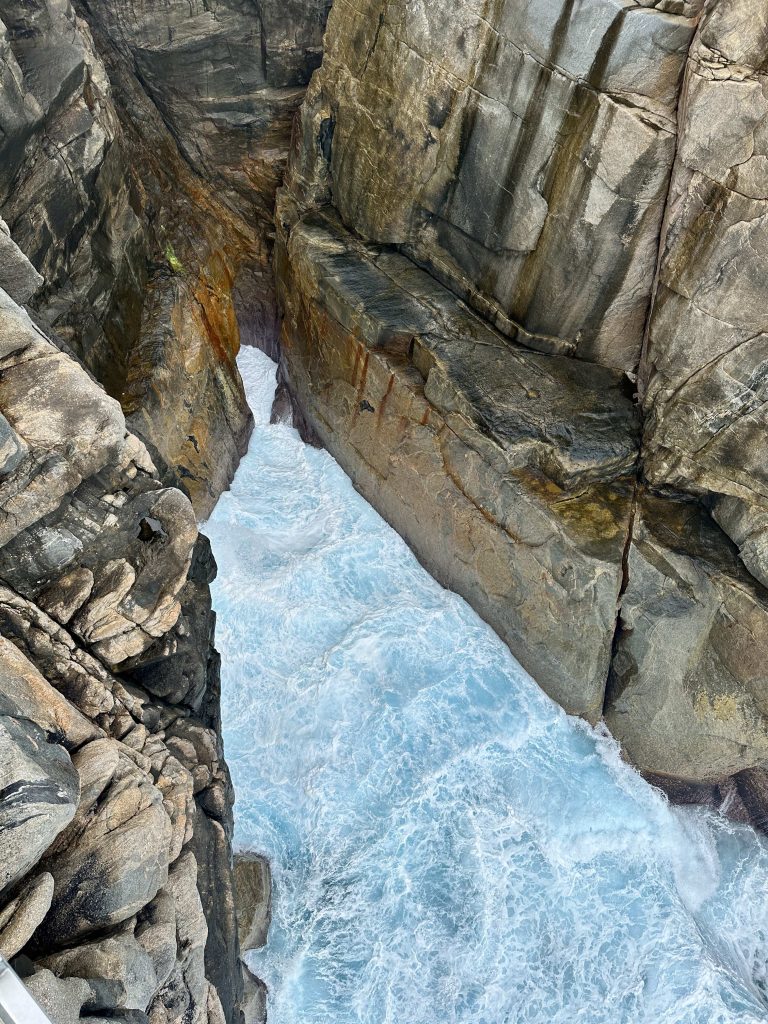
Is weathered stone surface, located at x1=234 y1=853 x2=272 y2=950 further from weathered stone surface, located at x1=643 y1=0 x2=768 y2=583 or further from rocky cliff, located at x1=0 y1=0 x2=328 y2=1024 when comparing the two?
weathered stone surface, located at x1=643 y1=0 x2=768 y2=583

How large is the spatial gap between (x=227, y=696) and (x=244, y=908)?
137 inches

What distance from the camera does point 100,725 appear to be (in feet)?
25.6

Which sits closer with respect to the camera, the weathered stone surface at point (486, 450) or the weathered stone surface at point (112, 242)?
the weathered stone surface at point (112, 242)

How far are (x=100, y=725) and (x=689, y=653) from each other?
351 inches

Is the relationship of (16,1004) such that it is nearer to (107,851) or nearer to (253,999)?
(107,851)

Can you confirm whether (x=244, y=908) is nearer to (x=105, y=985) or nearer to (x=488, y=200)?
(x=105, y=985)

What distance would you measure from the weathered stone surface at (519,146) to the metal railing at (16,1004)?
12.0 meters

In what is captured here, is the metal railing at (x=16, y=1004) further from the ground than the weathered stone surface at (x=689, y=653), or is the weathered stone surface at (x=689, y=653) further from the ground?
the metal railing at (x=16, y=1004)

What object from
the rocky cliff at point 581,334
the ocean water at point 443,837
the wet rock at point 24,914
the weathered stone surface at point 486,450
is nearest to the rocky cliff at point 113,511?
the wet rock at point 24,914

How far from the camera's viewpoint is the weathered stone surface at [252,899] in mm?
10203

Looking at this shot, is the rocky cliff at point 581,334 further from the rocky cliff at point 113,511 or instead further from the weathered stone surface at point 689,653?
the rocky cliff at point 113,511

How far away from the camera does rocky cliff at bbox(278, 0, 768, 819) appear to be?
1076 centimetres

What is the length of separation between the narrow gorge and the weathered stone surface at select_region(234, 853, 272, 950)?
0.07 metres

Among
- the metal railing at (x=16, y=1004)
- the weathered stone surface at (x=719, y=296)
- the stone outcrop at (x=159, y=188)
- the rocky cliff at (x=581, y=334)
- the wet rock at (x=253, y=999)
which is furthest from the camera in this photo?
the stone outcrop at (x=159, y=188)
